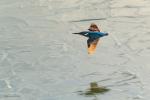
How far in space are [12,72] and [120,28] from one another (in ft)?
2.70

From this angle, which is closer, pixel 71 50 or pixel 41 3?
pixel 71 50

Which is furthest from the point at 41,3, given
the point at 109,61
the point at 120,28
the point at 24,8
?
the point at 109,61

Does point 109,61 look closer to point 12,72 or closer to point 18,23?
point 12,72

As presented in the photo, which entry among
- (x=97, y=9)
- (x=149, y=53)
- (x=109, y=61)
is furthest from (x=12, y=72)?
(x=97, y=9)

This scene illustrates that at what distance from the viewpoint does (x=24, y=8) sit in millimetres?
3811

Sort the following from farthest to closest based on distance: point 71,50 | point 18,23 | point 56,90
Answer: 1. point 18,23
2. point 71,50
3. point 56,90

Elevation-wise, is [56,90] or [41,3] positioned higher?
[41,3]

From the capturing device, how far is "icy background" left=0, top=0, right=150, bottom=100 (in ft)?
7.95

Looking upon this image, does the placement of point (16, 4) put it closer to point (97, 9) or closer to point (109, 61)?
point (97, 9)

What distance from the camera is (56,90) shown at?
2.42 m

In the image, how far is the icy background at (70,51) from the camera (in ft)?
7.95

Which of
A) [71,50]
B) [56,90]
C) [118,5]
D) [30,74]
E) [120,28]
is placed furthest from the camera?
[118,5]

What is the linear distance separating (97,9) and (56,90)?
1315mm

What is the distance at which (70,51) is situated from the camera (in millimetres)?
2854
